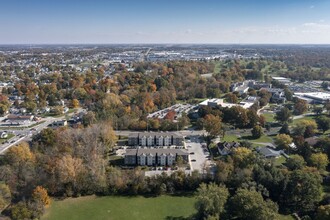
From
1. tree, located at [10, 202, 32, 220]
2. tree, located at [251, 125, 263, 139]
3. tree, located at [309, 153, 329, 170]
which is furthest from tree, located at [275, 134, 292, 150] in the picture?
tree, located at [10, 202, 32, 220]

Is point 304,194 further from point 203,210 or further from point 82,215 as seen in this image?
point 82,215

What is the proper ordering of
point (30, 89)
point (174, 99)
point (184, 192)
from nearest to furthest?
1. point (184, 192)
2. point (174, 99)
3. point (30, 89)

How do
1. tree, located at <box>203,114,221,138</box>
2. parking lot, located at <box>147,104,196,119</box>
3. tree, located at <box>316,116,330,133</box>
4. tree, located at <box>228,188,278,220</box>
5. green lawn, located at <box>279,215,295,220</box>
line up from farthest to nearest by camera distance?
parking lot, located at <box>147,104,196,119</box> < tree, located at <box>316,116,330,133</box> < tree, located at <box>203,114,221,138</box> < green lawn, located at <box>279,215,295,220</box> < tree, located at <box>228,188,278,220</box>

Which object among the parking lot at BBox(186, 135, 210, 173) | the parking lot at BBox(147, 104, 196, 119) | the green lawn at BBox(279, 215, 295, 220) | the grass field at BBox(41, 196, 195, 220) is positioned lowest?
the grass field at BBox(41, 196, 195, 220)

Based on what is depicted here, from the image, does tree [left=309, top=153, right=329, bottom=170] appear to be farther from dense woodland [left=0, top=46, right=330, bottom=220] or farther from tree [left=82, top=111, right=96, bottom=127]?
tree [left=82, top=111, right=96, bottom=127]

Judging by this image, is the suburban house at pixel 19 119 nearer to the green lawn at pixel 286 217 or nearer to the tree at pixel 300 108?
the green lawn at pixel 286 217

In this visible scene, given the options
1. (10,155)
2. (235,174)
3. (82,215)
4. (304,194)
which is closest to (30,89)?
(10,155)
